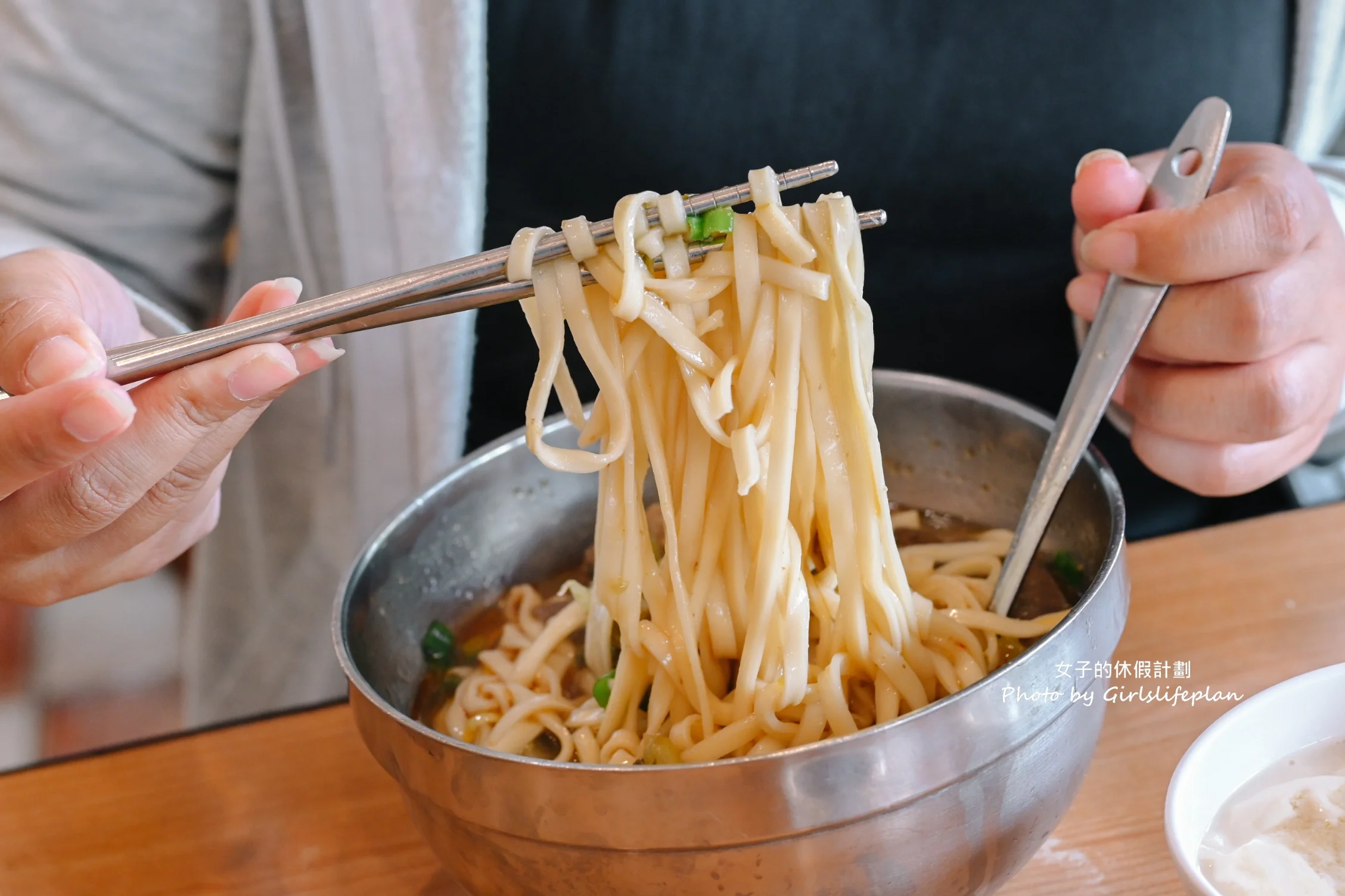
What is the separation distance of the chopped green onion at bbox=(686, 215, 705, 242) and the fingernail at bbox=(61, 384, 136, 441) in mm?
446

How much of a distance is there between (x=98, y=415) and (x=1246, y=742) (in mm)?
870

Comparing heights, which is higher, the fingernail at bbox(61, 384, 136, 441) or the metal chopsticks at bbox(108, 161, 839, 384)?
the metal chopsticks at bbox(108, 161, 839, 384)

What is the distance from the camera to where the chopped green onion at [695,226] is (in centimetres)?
86

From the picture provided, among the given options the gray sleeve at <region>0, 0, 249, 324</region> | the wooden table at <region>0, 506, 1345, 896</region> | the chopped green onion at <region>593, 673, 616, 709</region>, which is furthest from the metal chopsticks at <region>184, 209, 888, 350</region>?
the gray sleeve at <region>0, 0, 249, 324</region>

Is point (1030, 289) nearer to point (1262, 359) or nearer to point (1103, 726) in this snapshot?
point (1262, 359)

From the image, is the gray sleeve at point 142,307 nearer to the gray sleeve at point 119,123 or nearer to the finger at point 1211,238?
the gray sleeve at point 119,123

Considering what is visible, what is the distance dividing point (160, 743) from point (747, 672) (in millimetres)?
700

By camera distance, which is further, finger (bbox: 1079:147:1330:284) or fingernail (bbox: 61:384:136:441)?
finger (bbox: 1079:147:1330:284)

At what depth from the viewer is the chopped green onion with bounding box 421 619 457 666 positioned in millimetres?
1092

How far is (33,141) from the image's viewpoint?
1.47 m

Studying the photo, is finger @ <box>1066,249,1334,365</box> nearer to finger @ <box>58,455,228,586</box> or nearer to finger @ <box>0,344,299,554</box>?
finger @ <box>0,344,299,554</box>

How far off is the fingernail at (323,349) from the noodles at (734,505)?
0.55ft

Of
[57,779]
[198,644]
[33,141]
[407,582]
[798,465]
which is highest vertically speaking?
[33,141]

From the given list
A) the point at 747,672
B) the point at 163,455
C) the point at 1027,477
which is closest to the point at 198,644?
the point at 163,455
